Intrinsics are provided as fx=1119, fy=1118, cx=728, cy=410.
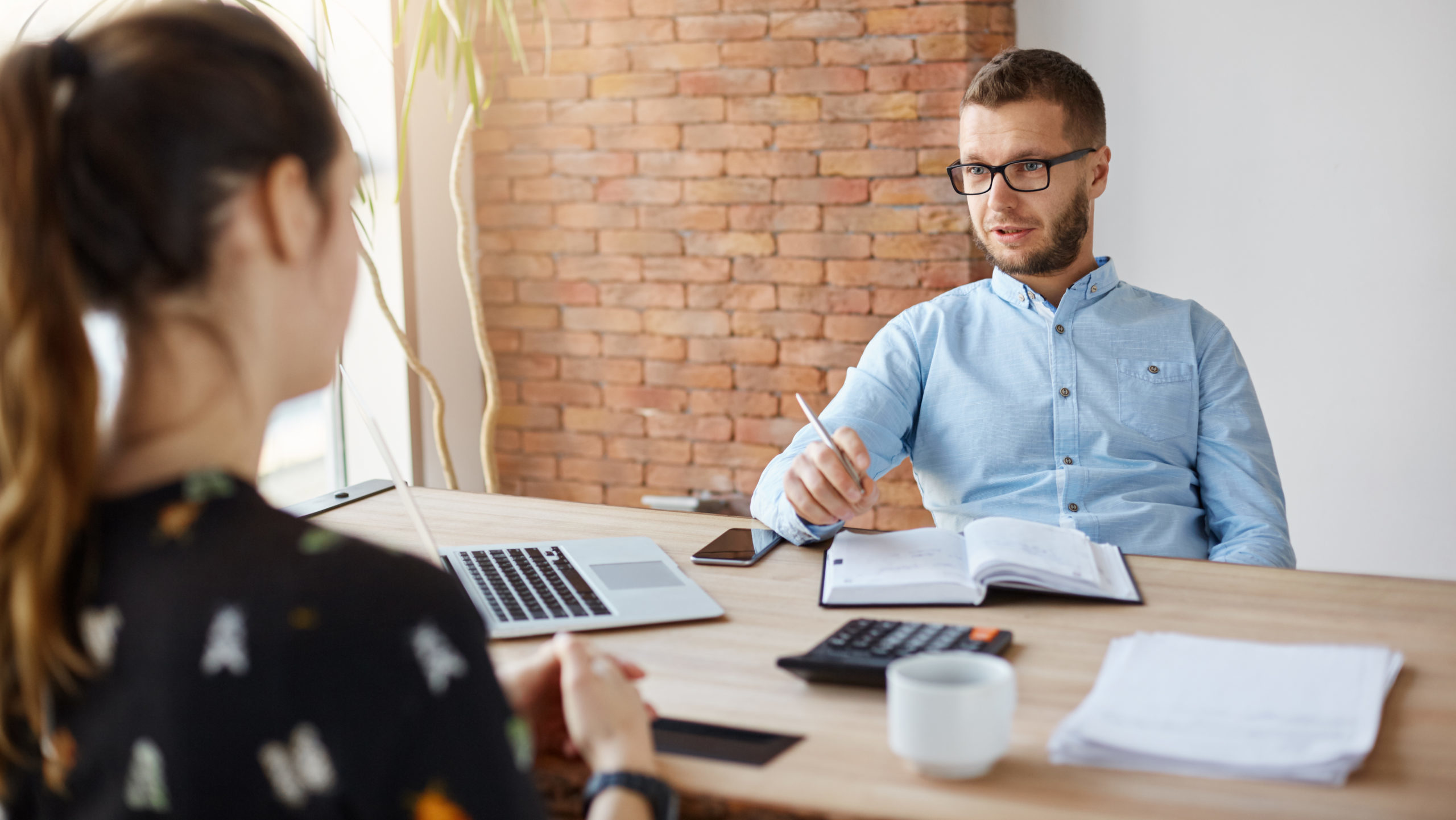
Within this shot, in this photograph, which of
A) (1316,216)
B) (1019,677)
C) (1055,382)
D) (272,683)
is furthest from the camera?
(1316,216)

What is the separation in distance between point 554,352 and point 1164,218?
1784 mm

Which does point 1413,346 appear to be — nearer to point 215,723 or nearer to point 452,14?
point 452,14

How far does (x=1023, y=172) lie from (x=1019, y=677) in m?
1.14

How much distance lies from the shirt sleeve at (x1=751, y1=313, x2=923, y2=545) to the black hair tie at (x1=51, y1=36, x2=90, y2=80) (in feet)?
3.82

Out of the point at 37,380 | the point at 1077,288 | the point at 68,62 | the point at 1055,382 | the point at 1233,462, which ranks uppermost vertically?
the point at 68,62

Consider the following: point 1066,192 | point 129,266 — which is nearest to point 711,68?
point 1066,192

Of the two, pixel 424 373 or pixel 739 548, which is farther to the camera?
pixel 424 373

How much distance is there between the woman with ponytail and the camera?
1.98 feet

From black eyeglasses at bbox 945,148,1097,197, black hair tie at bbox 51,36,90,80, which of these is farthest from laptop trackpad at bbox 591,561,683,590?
black eyeglasses at bbox 945,148,1097,197

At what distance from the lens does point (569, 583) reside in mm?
1300

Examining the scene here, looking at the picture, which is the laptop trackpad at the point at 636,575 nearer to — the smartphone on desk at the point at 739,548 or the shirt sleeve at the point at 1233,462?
the smartphone on desk at the point at 739,548

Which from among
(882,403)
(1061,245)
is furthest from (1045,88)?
(882,403)

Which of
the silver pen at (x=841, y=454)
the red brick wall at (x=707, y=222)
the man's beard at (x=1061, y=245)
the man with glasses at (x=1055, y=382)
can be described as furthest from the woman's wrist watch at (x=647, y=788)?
the red brick wall at (x=707, y=222)

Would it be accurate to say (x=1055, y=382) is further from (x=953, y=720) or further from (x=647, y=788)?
(x=647, y=788)
